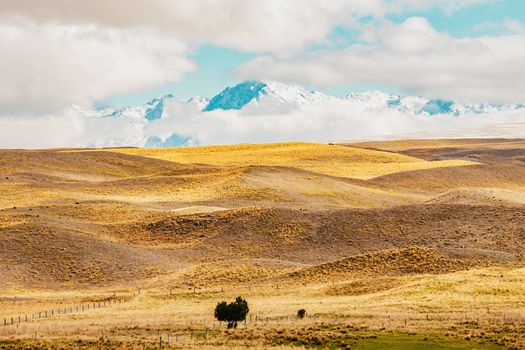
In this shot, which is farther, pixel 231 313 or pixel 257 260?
pixel 257 260

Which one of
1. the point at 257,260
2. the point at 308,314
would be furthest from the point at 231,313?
the point at 257,260

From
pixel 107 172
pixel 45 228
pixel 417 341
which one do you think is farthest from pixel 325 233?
pixel 107 172

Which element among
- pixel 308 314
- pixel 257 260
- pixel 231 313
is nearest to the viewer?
pixel 231 313

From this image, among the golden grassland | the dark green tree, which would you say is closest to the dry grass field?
the golden grassland

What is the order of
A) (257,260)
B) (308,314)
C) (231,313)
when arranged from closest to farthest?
1. (231,313)
2. (308,314)
3. (257,260)

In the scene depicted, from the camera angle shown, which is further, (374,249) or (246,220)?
(246,220)

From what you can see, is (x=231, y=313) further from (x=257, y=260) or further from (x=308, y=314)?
(x=257, y=260)

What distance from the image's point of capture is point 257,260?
92.9 metres

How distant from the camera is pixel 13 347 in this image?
48062mm

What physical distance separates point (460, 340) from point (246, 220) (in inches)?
2439

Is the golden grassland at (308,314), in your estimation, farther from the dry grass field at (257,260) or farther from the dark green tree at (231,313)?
the dark green tree at (231,313)

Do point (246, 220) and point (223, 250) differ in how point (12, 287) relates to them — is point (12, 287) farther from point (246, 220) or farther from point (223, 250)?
point (246, 220)

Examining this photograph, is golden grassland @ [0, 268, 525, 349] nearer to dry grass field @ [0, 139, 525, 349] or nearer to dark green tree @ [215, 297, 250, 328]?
dry grass field @ [0, 139, 525, 349]

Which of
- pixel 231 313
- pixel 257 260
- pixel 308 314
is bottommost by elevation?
pixel 257 260
